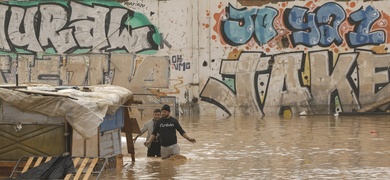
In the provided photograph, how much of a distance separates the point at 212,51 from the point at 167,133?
802 inches

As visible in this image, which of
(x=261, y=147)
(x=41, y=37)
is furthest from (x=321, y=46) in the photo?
(x=261, y=147)

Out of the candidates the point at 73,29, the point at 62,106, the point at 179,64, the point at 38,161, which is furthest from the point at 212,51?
the point at 38,161

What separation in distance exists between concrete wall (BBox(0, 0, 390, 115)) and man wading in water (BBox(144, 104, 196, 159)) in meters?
18.5

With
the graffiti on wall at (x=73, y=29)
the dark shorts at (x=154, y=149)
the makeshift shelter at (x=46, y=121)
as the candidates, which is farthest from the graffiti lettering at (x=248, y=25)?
the makeshift shelter at (x=46, y=121)

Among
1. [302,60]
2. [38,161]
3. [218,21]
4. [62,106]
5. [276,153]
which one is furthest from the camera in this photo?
[218,21]

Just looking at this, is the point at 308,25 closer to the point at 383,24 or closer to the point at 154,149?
the point at 383,24

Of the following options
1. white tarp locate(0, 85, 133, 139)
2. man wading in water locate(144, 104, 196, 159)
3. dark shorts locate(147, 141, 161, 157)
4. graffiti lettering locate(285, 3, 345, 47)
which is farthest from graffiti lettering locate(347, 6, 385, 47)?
white tarp locate(0, 85, 133, 139)

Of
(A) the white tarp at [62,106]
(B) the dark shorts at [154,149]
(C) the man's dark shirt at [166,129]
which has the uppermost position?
(A) the white tarp at [62,106]

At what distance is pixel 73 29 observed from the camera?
38.8m

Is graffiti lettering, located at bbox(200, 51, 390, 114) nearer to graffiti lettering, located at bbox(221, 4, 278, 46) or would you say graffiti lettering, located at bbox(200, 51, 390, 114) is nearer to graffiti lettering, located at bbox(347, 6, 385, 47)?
graffiti lettering, located at bbox(347, 6, 385, 47)

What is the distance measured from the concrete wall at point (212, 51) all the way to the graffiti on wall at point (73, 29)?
1.8 inches

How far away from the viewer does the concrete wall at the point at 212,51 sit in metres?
37.1

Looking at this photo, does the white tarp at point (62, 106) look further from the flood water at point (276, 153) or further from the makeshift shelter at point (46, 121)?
the flood water at point (276, 153)

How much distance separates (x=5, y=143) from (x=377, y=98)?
2440cm
